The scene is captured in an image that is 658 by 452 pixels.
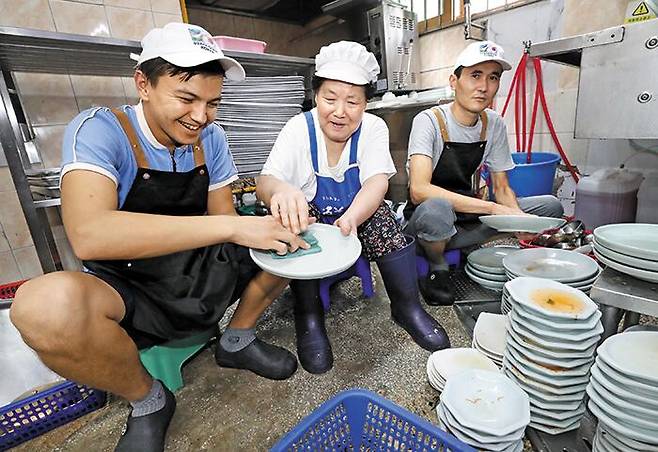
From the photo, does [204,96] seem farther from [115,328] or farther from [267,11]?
[267,11]

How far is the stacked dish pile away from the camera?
1.81m

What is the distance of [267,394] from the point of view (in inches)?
38.6

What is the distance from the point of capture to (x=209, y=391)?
101 cm

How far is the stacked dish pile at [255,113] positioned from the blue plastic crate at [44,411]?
1.22 metres

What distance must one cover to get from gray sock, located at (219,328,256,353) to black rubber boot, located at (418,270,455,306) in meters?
0.74

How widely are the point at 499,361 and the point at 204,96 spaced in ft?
3.59

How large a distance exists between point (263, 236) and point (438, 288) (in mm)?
853

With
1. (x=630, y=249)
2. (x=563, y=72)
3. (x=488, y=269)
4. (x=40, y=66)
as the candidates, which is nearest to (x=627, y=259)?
(x=630, y=249)

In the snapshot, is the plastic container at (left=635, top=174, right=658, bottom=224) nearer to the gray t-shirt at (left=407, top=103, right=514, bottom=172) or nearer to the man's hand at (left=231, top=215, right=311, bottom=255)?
the gray t-shirt at (left=407, top=103, right=514, bottom=172)

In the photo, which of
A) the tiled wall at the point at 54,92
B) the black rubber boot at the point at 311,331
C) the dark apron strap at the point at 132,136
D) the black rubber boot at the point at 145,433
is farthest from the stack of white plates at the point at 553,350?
the tiled wall at the point at 54,92

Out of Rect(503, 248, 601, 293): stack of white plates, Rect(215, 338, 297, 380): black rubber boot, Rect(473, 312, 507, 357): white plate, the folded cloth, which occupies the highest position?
the folded cloth

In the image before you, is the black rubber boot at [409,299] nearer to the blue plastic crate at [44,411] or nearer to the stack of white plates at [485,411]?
the stack of white plates at [485,411]

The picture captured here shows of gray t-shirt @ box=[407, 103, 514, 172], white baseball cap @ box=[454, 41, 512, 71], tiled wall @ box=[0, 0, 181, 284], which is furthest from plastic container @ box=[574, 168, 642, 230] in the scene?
tiled wall @ box=[0, 0, 181, 284]

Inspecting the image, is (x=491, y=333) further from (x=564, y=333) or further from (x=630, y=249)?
(x=630, y=249)
